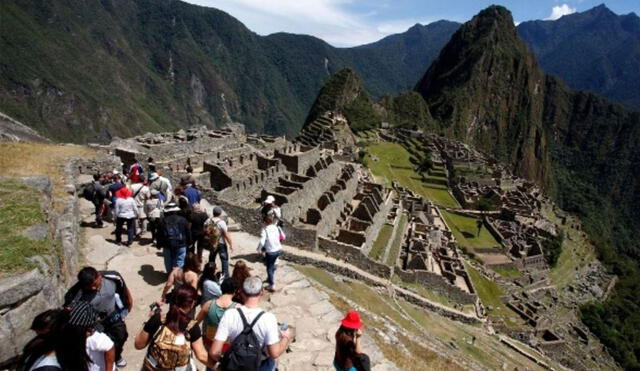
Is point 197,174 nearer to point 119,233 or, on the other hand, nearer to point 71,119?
point 119,233

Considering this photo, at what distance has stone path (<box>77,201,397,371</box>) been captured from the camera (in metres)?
9.96

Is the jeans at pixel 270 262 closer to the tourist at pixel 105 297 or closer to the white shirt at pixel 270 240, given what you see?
the white shirt at pixel 270 240

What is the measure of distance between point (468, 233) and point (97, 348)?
195ft

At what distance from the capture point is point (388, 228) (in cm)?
3653

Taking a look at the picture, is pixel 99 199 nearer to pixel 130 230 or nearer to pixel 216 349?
pixel 130 230

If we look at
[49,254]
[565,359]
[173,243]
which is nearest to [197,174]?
[173,243]

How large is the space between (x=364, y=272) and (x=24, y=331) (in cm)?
2019

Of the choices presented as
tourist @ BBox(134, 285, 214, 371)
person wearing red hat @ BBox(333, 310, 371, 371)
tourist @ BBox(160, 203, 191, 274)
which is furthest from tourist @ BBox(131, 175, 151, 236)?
person wearing red hat @ BBox(333, 310, 371, 371)

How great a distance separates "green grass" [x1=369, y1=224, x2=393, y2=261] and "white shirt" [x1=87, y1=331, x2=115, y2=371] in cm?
2357

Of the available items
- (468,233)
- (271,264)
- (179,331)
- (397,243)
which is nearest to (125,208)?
(271,264)

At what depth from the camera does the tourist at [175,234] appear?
10.7 meters

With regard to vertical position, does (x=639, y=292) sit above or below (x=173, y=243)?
below

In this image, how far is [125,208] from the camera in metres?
13.2

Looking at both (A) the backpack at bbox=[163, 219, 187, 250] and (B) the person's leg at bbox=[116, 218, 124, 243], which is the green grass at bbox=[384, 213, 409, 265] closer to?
(B) the person's leg at bbox=[116, 218, 124, 243]
